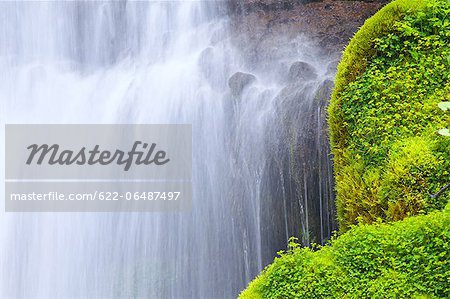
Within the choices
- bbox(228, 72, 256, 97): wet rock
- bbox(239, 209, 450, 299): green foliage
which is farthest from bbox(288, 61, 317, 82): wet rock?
bbox(239, 209, 450, 299): green foliage

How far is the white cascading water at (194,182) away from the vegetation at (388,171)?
8.01 ft

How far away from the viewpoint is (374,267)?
161 inches

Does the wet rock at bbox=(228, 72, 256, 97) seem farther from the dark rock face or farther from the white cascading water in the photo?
the white cascading water

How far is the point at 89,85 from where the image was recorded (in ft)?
32.1

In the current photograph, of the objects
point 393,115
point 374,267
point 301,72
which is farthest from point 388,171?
point 301,72

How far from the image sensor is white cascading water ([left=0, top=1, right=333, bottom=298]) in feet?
26.9

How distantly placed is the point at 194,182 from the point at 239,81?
1631mm

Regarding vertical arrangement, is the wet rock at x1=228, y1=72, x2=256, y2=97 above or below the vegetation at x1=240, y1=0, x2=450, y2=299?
above

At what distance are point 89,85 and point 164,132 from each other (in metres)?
1.71

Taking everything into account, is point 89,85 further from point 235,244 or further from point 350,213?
point 350,213

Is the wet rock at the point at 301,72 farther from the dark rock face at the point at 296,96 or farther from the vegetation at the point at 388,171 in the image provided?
the vegetation at the point at 388,171

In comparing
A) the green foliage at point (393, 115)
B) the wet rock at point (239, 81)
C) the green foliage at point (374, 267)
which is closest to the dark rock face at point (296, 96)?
the wet rock at point (239, 81)

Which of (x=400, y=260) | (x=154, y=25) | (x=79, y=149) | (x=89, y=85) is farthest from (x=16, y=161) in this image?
(x=400, y=260)

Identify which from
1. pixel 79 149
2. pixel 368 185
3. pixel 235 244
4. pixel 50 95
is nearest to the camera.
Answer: pixel 368 185
